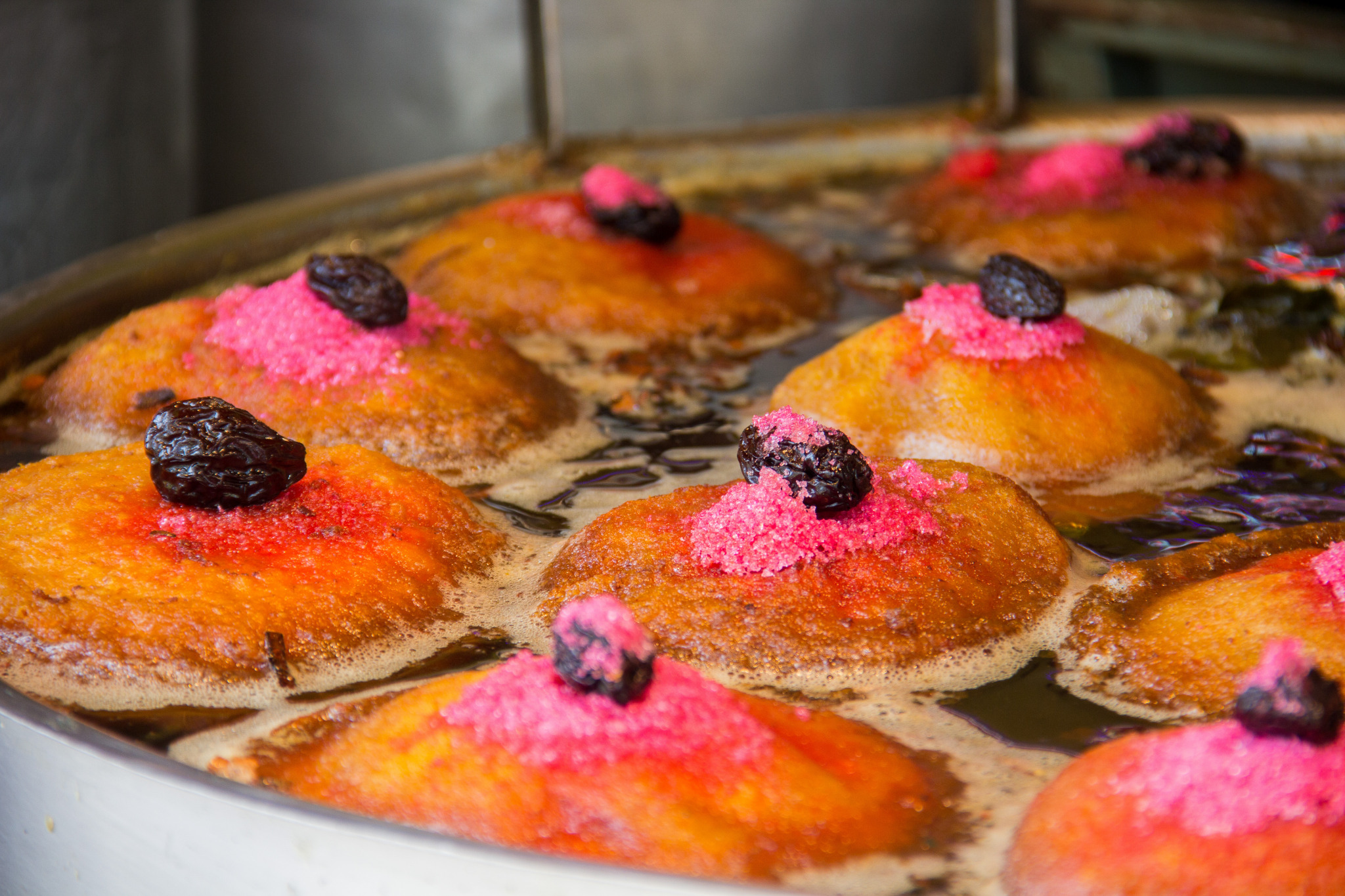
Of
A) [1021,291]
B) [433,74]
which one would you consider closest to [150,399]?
[1021,291]

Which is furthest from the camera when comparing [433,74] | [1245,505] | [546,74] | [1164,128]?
[433,74]

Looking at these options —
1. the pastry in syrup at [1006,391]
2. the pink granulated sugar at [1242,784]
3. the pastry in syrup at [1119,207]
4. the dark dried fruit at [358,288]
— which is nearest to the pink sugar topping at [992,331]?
the pastry in syrup at [1006,391]

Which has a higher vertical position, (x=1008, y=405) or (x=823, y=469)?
(x=823, y=469)

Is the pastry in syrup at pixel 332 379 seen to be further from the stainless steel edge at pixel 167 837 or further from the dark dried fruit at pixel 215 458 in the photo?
the dark dried fruit at pixel 215 458

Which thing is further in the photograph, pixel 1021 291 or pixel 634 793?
pixel 1021 291

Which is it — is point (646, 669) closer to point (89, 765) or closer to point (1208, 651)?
point (89, 765)

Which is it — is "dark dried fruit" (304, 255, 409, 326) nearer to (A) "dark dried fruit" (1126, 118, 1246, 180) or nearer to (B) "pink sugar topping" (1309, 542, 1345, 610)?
(B) "pink sugar topping" (1309, 542, 1345, 610)

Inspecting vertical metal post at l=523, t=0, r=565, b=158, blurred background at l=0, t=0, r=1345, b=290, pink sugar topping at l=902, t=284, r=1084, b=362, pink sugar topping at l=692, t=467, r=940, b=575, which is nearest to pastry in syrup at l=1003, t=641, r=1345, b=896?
pink sugar topping at l=692, t=467, r=940, b=575

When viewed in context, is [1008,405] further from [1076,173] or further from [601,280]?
[1076,173]
